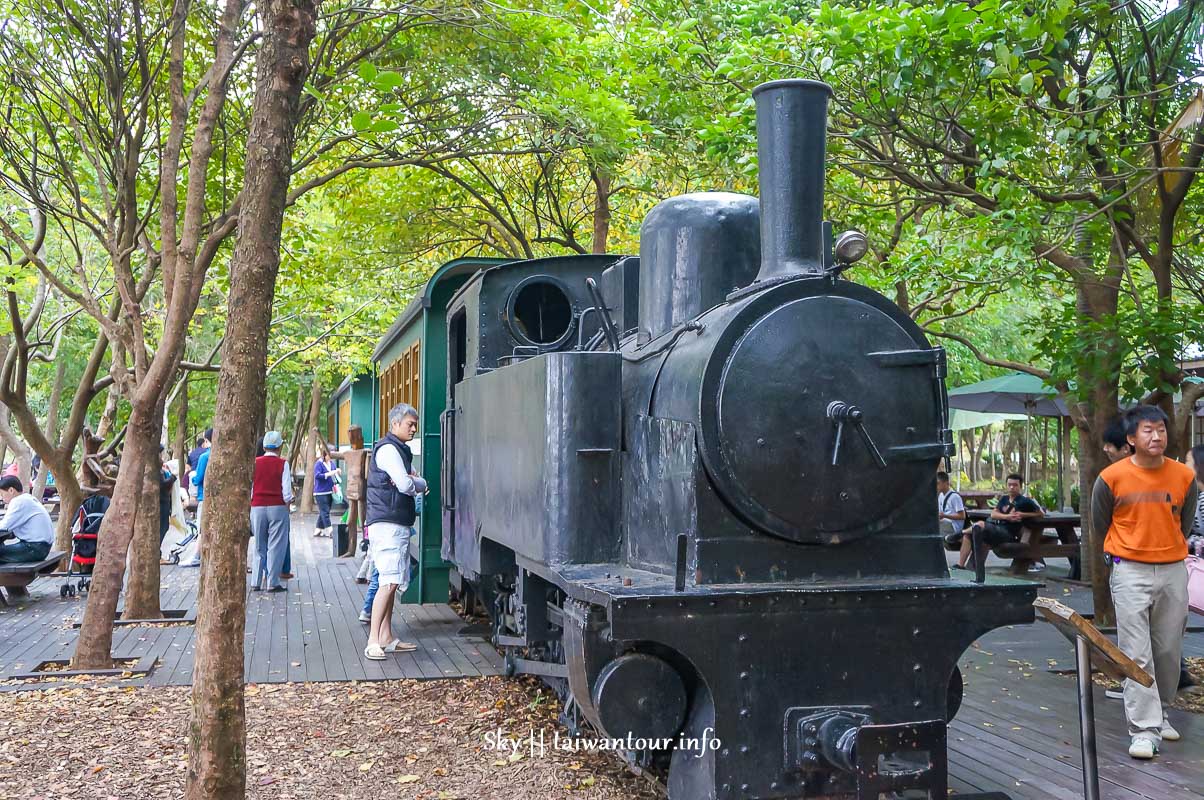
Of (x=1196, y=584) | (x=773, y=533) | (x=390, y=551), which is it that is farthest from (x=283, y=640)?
(x=1196, y=584)

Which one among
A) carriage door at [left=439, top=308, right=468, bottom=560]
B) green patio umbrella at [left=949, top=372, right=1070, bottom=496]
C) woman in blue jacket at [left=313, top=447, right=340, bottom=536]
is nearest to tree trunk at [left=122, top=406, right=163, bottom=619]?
carriage door at [left=439, top=308, right=468, bottom=560]

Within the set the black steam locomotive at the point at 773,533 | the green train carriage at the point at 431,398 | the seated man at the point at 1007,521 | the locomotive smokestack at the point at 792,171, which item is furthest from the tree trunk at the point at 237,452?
the seated man at the point at 1007,521

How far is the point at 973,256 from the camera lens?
7684 millimetres

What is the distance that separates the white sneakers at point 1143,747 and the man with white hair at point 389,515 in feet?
→ 14.3

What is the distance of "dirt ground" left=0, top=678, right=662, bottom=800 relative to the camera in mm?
4355

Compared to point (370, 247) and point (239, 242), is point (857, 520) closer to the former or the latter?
point (239, 242)

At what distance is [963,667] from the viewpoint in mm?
6938

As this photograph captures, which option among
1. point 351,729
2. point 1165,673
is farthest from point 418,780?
point 1165,673

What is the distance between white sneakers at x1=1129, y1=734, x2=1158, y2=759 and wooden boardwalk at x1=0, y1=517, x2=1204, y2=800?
0.04m

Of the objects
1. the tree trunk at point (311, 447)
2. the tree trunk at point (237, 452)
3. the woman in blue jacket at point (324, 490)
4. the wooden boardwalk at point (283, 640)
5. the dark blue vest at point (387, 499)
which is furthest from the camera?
the tree trunk at point (311, 447)

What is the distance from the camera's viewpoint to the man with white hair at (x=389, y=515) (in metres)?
6.90

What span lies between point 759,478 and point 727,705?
79cm

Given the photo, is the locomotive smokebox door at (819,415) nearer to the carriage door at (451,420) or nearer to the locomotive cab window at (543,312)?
the locomotive cab window at (543,312)

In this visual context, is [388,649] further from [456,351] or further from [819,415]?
[819,415]
